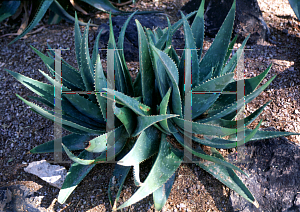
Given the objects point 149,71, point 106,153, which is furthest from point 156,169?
point 149,71

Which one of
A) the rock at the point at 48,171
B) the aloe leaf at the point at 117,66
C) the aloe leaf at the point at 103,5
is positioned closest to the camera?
the aloe leaf at the point at 117,66

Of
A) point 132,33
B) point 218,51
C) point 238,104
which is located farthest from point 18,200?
point 132,33

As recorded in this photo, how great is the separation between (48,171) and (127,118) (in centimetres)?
66

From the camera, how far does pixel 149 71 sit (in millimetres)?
1498

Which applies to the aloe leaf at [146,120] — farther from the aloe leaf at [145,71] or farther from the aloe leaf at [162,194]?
the aloe leaf at [162,194]

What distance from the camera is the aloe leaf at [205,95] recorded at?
1.33 meters

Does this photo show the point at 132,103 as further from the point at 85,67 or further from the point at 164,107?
the point at 85,67

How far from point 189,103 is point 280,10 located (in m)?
1.96

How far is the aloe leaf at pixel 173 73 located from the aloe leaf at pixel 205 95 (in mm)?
91

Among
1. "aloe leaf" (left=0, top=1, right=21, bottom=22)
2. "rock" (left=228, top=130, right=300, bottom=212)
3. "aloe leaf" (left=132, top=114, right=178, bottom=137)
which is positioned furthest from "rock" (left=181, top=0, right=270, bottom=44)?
"aloe leaf" (left=0, top=1, right=21, bottom=22)

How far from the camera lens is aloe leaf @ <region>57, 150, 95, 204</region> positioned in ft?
4.73

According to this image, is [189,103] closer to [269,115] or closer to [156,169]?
[156,169]

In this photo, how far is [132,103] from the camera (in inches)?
51.8

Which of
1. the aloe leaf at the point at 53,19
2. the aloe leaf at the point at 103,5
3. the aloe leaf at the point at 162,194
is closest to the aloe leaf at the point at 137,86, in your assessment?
the aloe leaf at the point at 162,194
